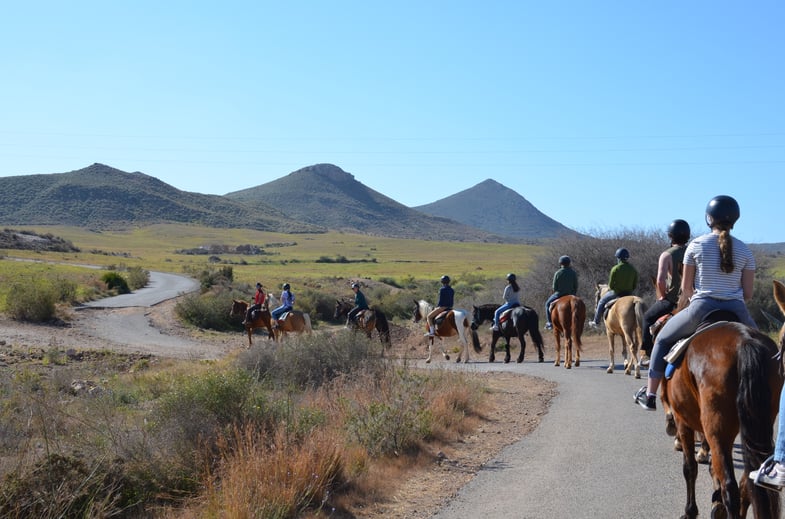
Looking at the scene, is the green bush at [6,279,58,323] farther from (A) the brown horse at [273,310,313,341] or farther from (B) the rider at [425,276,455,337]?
(B) the rider at [425,276,455,337]

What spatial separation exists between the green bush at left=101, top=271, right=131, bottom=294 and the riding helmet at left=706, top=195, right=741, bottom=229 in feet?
152

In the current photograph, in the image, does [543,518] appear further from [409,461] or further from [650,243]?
[650,243]

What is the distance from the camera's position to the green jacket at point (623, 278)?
15641 millimetres

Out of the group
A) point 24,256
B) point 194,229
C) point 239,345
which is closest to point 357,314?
point 239,345

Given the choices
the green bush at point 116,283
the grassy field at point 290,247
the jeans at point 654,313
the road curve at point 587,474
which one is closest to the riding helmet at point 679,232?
the jeans at point 654,313

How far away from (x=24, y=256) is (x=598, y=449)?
78.6 meters

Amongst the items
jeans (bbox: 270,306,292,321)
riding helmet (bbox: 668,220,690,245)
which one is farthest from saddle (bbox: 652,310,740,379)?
jeans (bbox: 270,306,292,321)

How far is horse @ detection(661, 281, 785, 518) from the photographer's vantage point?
4.81 meters

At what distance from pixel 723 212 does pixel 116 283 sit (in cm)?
4763

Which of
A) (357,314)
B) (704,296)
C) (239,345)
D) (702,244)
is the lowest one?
(239,345)

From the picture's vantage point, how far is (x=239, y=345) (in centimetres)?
3062

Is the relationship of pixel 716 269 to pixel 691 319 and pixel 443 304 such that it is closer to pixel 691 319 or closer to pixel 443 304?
pixel 691 319

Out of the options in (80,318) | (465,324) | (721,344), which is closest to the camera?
(721,344)

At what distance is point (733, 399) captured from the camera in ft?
17.0
